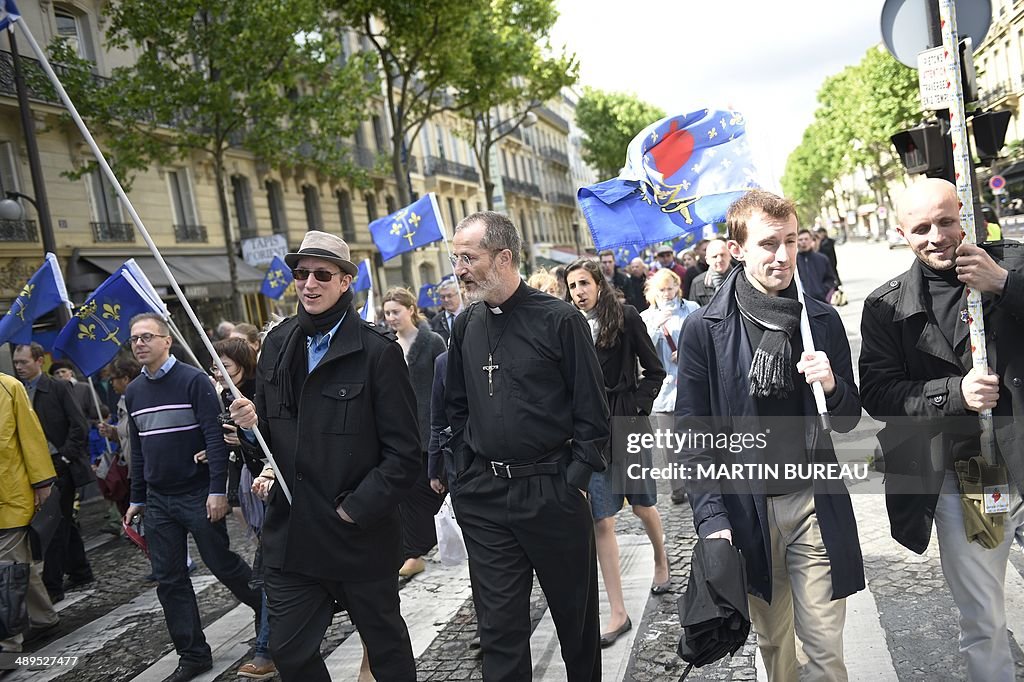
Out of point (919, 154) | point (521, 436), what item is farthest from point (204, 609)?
point (919, 154)

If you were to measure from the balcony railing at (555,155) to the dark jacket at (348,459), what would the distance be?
68.5 meters

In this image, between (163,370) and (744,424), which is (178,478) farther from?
(744,424)

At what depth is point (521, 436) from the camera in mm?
3461

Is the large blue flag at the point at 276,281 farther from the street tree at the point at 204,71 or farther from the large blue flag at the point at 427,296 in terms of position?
the street tree at the point at 204,71

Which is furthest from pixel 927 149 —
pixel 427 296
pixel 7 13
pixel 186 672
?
pixel 427 296

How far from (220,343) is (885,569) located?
4.03m

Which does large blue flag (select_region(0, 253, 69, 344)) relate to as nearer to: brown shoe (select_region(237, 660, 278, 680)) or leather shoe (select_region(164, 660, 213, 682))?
leather shoe (select_region(164, 660, 213, 682))

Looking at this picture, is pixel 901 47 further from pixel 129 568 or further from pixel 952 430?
pixel 129 568

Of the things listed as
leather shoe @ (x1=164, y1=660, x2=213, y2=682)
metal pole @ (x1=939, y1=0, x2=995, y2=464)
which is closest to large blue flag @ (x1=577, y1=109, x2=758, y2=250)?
metal pole @ (x1=939, y1=0, x2=995, y2=464)

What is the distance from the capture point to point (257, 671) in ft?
15.9

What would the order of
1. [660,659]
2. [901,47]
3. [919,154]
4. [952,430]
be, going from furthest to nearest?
[919,154] < [901,47] < [660,659] < [952,430]

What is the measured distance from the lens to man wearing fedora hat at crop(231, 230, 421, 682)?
140 inches

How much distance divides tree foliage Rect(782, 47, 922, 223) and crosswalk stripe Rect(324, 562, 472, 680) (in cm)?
3210

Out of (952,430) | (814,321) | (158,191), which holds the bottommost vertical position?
(952,430)
